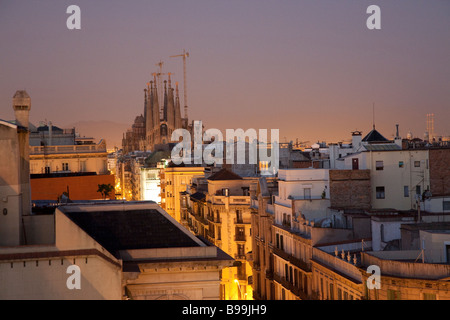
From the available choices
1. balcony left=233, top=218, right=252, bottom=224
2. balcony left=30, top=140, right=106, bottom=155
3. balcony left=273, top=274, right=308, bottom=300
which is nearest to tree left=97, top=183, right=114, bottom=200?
balcony left=30, top=140, right=106, bottom=155

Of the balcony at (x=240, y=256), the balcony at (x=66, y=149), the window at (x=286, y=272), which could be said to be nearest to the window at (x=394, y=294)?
the window at (x=286, y=272)

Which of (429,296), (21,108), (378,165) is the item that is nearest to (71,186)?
(378,165)

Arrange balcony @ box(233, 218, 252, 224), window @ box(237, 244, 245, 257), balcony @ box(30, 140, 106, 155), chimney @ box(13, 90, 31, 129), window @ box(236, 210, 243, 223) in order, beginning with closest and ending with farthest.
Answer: chimney @ box(13, 90, 31, 129)
window @ box(237, 244, 245, 257)
balcony @ box(233, 218, 252, 224)
window @ box(236, 210, 243, 223)
balcony @ box(30, 140, 106, 155)

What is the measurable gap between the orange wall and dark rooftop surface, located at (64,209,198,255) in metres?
31.6

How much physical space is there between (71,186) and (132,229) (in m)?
37.1

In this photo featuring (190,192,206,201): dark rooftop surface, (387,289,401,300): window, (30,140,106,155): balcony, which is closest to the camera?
(387,289,401,300): window

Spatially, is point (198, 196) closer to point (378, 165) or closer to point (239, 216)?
point (239, 216)

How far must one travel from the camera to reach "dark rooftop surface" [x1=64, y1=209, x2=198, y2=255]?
84.8 feet

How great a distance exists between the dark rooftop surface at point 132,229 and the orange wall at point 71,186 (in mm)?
31563

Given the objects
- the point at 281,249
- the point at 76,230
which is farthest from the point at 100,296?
the point at 281,249

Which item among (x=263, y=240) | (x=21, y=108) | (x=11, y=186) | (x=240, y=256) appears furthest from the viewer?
(x=240, y=256)

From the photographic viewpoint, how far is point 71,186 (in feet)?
204

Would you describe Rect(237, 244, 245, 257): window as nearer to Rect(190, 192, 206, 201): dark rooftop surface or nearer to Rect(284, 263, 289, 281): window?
Rect(190, 192, 206, 201): dark rooftop surface
